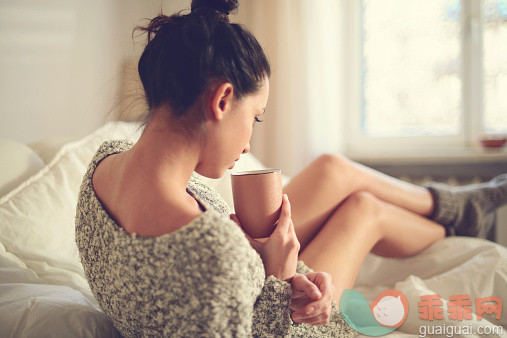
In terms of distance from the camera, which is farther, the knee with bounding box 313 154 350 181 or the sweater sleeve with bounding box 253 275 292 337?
the knee with bounding box 313 154 350 181

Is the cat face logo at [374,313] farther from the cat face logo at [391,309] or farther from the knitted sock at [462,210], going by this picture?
the knitted sock at [462,210]

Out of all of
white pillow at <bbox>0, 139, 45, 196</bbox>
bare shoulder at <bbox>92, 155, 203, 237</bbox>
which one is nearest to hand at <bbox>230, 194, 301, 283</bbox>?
bare shoulder at <bbox>92, 155, 203, 237</bbox>

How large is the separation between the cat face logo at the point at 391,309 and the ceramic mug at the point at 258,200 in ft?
1.67

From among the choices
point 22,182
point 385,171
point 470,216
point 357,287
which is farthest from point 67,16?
point 385,171

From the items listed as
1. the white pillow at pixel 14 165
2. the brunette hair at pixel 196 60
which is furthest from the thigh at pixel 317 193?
the white pillow at pixel 14 165

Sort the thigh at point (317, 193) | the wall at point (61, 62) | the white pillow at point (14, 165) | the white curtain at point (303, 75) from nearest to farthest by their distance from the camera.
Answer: the white pillow at point (14, 165) < the thigh at point (317, 193) < the wall at point (61, 62) < the white curtain at point (303, 75)

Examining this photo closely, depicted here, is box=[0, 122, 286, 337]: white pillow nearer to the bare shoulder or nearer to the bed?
the bed

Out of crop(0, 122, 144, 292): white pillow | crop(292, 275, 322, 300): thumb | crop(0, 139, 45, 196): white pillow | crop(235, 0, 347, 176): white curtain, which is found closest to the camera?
crop(292, 275, 322, 300): thumb

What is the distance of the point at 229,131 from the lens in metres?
0.75

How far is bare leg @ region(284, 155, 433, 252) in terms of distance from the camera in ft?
4.20

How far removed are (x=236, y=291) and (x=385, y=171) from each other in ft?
7.06

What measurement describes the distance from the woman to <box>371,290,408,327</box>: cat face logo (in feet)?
0.82

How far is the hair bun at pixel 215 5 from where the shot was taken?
80 centimetres

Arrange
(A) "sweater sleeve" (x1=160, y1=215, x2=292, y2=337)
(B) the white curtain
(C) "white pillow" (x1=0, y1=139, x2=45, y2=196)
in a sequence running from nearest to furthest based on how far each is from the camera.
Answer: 1. (A) "sweater sleeve" (x1=160, y1=215, x2=292, y2=337)
2. (C) "white pillow" (x1=0, y1=139, x2=45, y2=196)
3. (B) the white curtain
